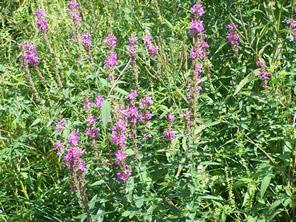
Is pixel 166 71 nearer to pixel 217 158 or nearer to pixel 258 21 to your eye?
pixel 217 158

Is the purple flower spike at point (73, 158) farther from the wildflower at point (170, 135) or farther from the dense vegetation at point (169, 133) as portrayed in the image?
the wildflower at point (170, 135)

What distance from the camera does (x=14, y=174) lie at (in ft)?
10.7

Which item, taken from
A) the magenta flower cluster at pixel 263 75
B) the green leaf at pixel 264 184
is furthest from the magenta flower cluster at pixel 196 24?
the green leaf at pixel 264 184

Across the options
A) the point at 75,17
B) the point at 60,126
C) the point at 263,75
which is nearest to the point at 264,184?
the point at 263,75

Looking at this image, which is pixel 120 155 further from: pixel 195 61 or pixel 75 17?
pixel 75 17

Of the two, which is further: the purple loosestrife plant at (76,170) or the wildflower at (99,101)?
the wildflower at (99,101)

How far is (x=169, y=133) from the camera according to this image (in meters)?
2.55

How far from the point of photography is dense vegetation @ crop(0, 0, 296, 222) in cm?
246

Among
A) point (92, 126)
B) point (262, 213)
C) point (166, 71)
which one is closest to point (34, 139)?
point (92, 126)

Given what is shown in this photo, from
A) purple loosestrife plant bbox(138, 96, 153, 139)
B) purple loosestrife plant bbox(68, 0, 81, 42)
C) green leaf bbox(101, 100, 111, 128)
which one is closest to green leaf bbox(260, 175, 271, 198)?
purple loosestrife plant bbox(138, 96, 153, 139)

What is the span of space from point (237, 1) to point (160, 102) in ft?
3.10

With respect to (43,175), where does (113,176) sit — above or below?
above

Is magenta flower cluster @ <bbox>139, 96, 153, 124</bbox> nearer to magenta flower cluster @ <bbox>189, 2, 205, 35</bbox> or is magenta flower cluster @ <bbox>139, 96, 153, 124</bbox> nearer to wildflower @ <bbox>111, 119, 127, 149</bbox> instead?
wildflower @ <bbox>111, 119, 127, 149</bbox>

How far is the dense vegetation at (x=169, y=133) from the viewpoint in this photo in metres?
2.46
